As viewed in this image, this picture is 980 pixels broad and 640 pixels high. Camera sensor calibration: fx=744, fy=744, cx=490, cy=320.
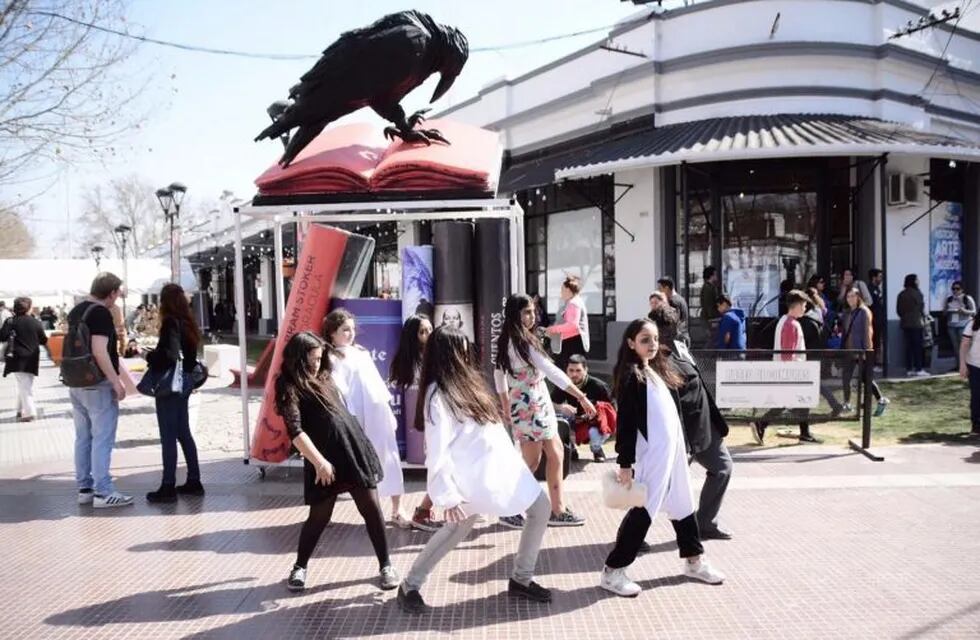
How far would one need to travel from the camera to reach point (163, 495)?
20.5ft

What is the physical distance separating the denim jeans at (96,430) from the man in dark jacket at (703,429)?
4442 millimetres

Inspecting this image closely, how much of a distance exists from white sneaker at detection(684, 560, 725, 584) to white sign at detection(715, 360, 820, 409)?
3523 millimetres

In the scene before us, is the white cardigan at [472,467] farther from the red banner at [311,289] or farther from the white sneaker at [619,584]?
the red banner at [311,289]

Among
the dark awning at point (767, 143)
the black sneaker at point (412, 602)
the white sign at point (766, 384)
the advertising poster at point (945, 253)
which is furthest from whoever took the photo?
the advertising poster at point (945, 253)

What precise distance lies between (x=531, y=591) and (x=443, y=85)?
477 centimetres

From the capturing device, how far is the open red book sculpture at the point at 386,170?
21.3 feet

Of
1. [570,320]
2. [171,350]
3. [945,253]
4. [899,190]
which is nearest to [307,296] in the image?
[171,350]

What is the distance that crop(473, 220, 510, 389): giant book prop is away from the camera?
21.0 ft

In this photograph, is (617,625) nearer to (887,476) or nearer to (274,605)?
(274,605)

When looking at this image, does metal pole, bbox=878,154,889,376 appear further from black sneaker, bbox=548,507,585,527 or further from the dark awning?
black sneaker, bbox=548,507,585,527

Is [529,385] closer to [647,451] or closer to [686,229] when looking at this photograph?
[647,451]

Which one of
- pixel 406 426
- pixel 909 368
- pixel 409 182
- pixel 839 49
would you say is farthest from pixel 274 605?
pixel 839 49

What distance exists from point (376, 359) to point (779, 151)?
7773mm

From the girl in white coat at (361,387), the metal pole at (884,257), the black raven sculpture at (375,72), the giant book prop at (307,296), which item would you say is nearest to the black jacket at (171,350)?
the giant book prop at (307,296)
